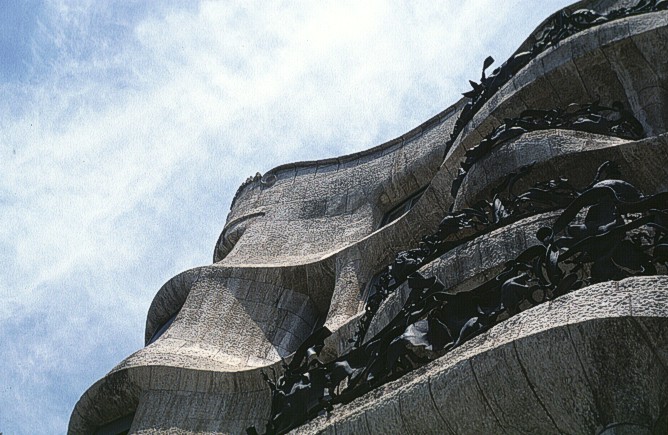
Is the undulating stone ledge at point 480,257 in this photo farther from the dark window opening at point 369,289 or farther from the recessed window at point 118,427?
the recessed window at point 118,427

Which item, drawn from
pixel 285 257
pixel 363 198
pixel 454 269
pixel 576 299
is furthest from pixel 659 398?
pixel 363 198

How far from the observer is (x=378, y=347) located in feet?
21.0

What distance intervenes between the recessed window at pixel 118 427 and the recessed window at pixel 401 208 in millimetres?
5951

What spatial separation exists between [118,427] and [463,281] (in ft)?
19.6

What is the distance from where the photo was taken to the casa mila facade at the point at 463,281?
4.74 metres

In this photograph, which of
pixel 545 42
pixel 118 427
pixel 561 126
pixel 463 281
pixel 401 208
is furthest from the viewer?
pixel 401 208

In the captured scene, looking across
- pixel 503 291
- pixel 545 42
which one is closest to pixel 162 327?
pixel 545 42

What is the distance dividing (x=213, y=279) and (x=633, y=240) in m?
9.00

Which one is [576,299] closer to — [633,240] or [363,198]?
[633,240]

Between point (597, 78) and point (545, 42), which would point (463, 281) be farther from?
point (545, 42)

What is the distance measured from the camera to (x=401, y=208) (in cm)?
1591

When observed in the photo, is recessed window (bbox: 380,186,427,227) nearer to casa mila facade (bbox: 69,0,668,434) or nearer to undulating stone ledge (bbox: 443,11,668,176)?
casa mila facade (bbox: 69,0,668,434)

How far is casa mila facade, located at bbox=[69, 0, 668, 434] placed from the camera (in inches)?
187

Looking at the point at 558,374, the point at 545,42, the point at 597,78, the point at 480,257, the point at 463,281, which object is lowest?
the point at 558,374
